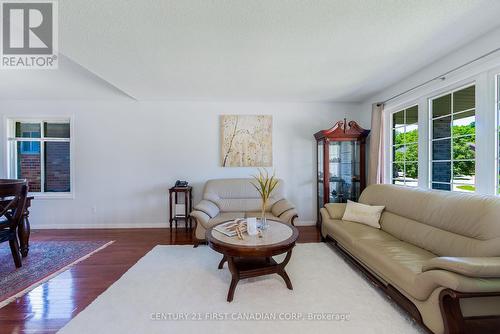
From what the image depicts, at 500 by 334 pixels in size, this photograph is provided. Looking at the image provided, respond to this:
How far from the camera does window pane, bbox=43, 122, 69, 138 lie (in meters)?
4.11

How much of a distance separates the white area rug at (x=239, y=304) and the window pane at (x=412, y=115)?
2.39 m

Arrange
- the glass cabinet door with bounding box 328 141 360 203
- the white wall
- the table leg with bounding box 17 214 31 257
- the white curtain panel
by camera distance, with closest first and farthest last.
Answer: the table leg with bounding box 17 214 31 257 < the white curtain panel < the glass cabinet door with bounding box 328 141 360 203 < the white wall

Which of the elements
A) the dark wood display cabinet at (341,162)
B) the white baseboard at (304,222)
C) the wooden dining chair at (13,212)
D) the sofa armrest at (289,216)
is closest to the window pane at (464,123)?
the dark wood display cabinet at (341,162)

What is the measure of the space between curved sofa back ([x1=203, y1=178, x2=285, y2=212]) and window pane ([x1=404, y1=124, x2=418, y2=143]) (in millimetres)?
2108

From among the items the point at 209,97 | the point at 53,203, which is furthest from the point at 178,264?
the point at 53,203

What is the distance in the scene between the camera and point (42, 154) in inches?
A: 161

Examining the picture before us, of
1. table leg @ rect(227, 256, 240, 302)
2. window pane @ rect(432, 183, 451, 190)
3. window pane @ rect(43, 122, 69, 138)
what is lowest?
table leg @ rect(227, 256, 240, 302)

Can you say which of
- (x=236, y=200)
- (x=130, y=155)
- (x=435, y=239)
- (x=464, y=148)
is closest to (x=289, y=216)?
(x=236, y=200)

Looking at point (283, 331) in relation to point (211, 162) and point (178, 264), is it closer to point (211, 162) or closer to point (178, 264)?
point (178, 264)

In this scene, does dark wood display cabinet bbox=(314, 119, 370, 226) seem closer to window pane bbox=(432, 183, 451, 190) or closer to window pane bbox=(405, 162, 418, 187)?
window pane bbox=(405, 162, 418, 187)

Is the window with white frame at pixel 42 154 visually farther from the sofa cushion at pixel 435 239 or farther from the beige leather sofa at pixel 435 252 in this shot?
the sofa cushion at pixel 435 239

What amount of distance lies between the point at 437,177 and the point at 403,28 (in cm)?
195

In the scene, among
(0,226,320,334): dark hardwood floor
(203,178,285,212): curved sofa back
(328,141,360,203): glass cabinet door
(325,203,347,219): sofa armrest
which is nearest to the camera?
(0,226,320,334): dark hardwood floor

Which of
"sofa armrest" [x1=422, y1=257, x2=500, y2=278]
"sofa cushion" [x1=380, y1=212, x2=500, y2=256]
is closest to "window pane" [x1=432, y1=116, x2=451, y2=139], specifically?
"sofa cushion" [x1=380, y1=212, x2=500, y2=256]
